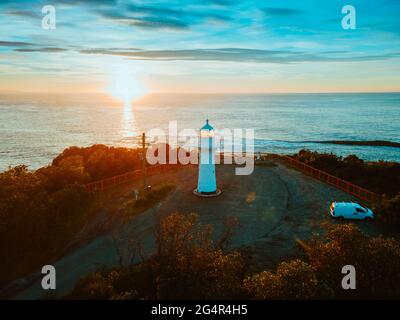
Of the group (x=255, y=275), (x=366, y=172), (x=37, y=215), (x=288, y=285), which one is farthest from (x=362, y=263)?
(x=366, y=172)

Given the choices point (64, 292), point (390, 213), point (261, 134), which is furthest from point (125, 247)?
point (261, 134)

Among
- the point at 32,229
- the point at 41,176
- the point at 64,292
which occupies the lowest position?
the point at 64,292

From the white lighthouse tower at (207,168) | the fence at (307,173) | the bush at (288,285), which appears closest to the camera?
→ the bush at (288,285)

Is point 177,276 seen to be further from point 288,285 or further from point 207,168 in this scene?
point 207,168

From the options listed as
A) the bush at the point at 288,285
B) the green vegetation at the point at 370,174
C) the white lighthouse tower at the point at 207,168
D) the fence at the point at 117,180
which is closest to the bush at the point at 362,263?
the bush at the point at 288,285

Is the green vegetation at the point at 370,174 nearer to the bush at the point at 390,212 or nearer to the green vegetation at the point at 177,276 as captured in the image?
the bush at the point at 390,212

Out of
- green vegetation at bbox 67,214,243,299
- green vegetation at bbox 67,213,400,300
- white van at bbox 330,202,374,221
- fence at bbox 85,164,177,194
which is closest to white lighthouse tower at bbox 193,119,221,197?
fence at bbox 85,164,177,194
